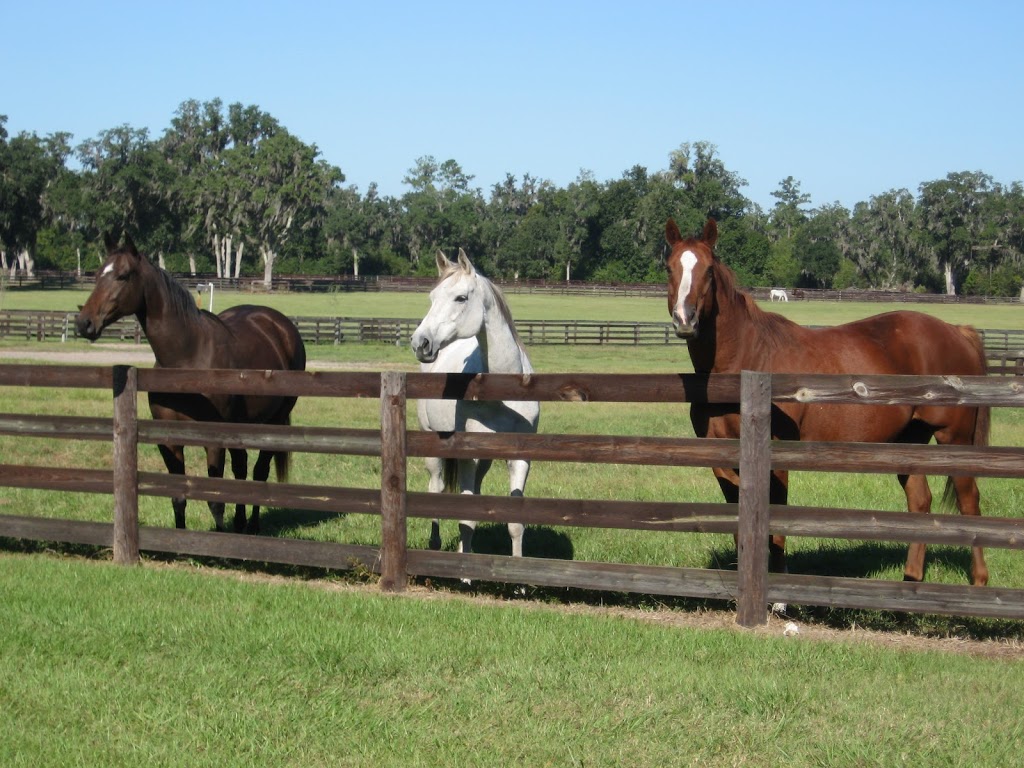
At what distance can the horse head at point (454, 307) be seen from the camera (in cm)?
696

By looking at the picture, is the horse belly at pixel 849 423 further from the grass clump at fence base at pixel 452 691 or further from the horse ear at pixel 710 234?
the grass clump at fence base at pixel 452 691

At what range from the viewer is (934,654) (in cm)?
580

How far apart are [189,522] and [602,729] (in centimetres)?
621

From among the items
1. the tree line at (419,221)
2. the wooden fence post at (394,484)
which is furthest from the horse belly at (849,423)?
the tree line at (419,221)

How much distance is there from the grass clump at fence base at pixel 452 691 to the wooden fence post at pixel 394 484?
0.58m

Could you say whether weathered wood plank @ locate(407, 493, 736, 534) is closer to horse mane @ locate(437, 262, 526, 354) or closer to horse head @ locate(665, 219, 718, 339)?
horse head @ locate(665, 219, 718, 339)

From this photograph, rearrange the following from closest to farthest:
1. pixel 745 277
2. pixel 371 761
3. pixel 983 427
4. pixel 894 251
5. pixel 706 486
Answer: pixel 371 761 → pixel 983 427 → pixel 706 486 → pixel 745 277 → pixel 894 251

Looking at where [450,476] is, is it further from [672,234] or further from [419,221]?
[419,221]

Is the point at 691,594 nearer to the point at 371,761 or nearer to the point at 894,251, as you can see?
the point at 371,761

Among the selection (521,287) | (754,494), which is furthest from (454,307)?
(521,287)

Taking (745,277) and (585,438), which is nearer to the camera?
(585,438)

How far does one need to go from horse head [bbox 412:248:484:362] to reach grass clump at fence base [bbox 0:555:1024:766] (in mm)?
1715

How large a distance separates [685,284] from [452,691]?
2745 millimetres

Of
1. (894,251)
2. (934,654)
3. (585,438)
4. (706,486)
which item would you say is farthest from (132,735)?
(894,251)
